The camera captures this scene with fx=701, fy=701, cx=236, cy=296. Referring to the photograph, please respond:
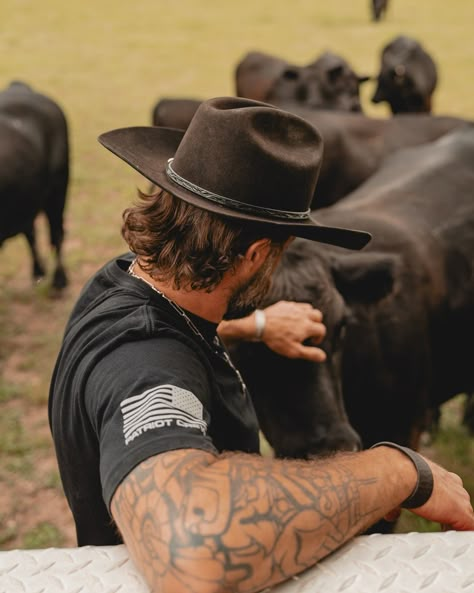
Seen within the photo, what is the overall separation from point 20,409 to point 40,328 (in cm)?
119

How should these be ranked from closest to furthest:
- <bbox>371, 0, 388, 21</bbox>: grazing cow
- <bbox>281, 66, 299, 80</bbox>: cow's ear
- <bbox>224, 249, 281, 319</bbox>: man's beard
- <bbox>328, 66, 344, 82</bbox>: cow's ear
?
<bbox>224, 249, 281, 319</bbox>: man's beard < <bbox>328, 66, 344, 82</bbox>: cow's ear < <bbox>281, 66, 299, 80</bbox>: cow's ear < <bbox>371, 0, 388, 21</bbox>: grazing cow

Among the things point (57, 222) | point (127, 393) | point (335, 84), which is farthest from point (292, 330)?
point (335, 84)

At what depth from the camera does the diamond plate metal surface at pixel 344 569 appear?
1.20 meters

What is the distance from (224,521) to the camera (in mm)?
1172

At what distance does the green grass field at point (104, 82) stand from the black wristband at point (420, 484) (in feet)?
9.27

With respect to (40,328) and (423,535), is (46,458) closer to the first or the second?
(40,328)

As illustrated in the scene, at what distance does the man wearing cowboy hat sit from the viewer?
1.19 metres

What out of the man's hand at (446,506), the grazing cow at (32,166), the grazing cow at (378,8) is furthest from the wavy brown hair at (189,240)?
the grazing cow at (378,8)

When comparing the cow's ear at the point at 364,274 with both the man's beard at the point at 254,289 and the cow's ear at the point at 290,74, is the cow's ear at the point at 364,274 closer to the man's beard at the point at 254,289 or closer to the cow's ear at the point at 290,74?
the man's beard at the point at 254,289

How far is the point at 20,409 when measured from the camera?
491 cm

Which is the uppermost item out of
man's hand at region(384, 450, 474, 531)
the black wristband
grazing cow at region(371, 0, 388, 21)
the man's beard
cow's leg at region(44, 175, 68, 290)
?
grazing cow at region(371, 0, 388, 21)

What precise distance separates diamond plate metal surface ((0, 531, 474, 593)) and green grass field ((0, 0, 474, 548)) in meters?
2.67

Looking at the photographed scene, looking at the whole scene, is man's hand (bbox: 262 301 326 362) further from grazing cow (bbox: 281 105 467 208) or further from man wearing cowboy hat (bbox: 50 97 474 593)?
grazing cow (bbox: 281 105 467 208)

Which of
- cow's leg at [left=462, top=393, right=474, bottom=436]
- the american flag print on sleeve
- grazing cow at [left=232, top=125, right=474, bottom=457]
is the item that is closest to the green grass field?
cow's leg at [left=462, top=393, right=474, bottom=436]
